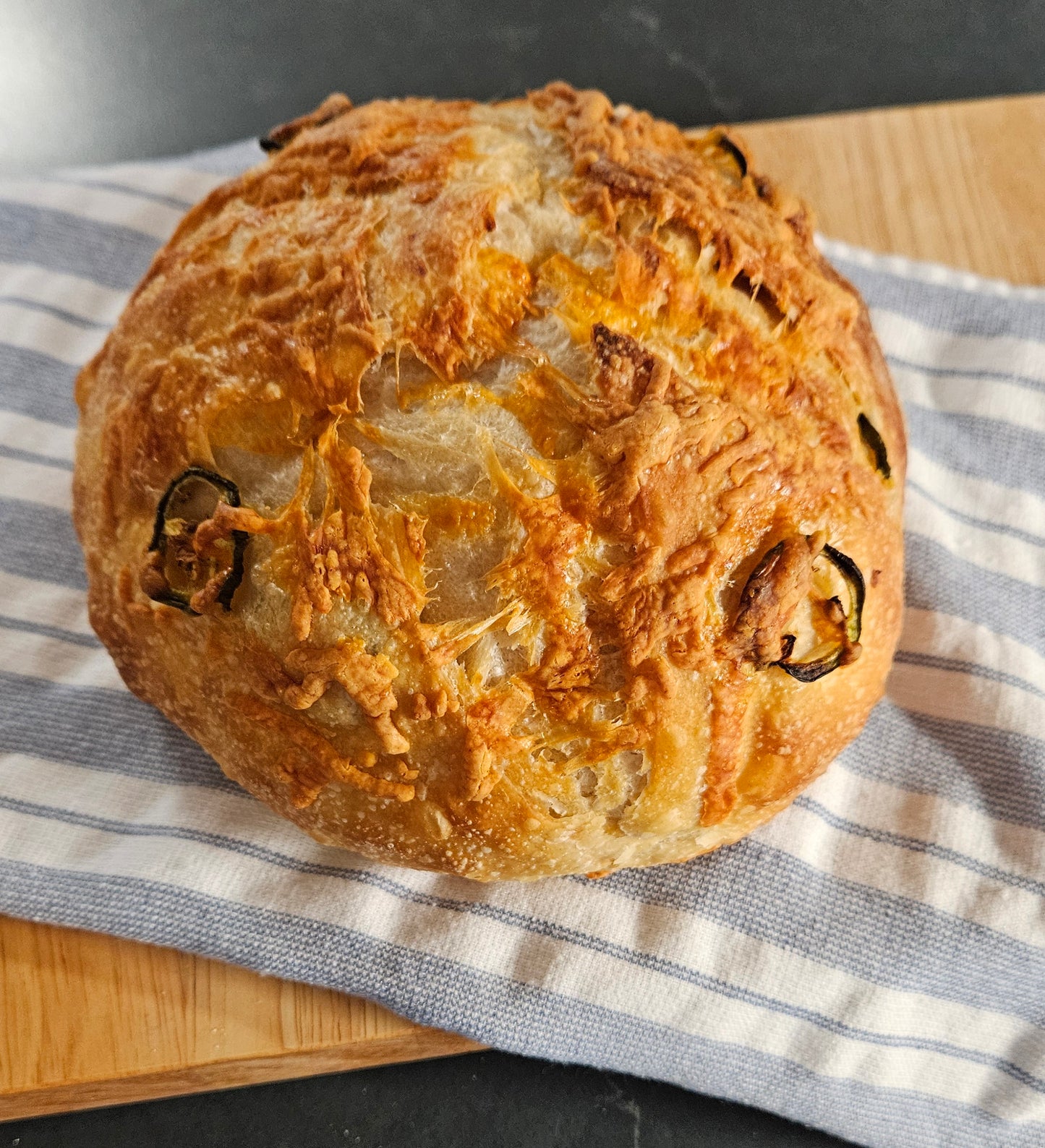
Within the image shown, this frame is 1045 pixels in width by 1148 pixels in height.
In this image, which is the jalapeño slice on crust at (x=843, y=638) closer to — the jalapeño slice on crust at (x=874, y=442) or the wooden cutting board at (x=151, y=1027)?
the jalapeño slice on crust at (x=874, y=442)

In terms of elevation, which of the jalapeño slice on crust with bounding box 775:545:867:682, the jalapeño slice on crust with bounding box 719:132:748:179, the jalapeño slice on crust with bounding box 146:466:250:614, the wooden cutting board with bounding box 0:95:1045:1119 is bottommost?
the wooden cutting board with bounding box 0:95:1045:1119

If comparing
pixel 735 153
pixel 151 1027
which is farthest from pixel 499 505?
pixel 151 1027

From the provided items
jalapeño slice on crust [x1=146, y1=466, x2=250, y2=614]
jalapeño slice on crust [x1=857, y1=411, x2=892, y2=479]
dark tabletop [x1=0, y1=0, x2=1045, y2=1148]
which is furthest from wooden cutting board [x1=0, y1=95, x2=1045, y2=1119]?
dark tabletop [x1=0, y1=0, x2=1045, y2=1148]

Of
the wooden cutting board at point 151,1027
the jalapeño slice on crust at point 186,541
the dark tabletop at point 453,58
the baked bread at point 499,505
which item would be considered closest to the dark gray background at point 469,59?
the dark tabletop at point 453,58

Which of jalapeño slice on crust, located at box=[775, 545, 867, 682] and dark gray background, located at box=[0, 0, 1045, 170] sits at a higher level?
dark gray background, located at box=[0, 0, 1045, 170]

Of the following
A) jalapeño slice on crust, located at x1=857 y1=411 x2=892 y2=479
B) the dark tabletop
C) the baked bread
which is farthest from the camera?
the dark tabletop

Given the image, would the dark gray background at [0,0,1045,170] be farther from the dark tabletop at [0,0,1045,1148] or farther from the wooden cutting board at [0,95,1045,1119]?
the wooden cutting board at [0,95,1045,1119]

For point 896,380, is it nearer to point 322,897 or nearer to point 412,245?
point 412,245

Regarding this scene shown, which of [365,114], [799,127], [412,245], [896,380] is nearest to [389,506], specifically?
[412,245]
